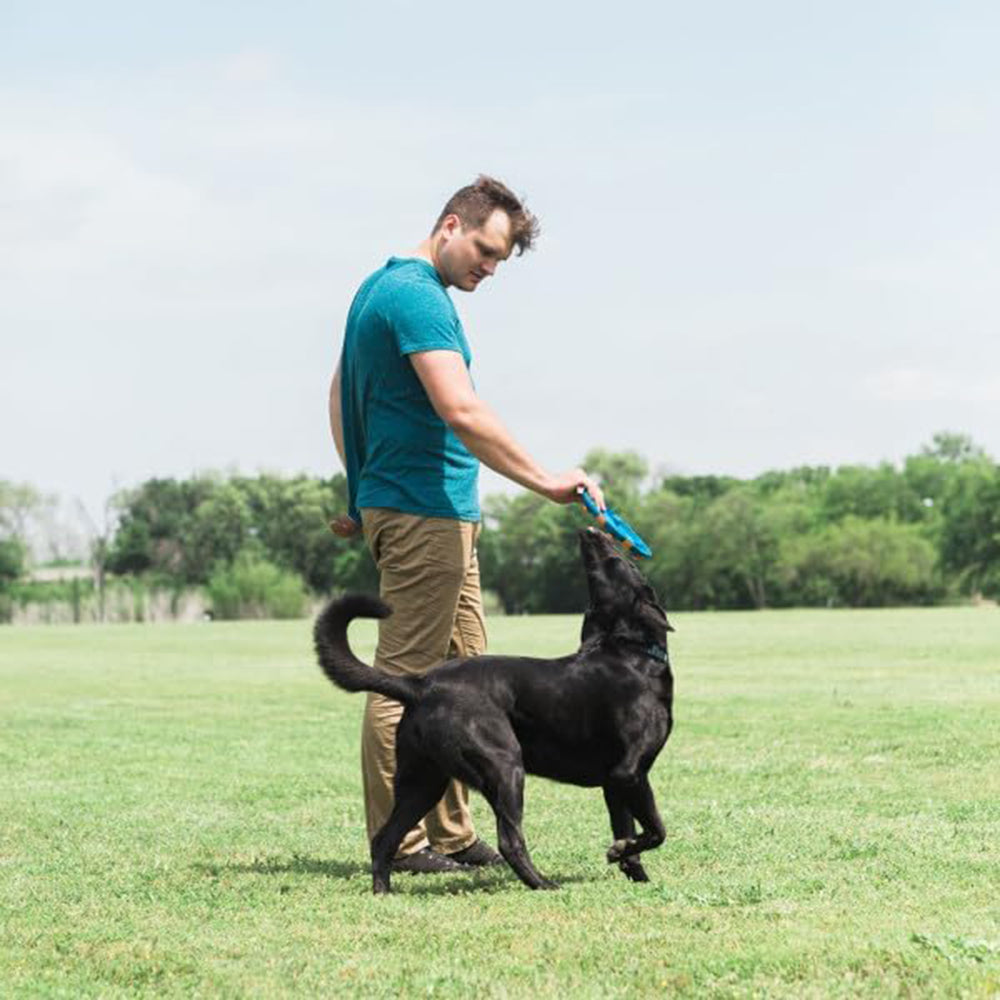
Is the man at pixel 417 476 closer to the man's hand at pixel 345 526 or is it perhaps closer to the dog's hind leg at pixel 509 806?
the man's hand at pixel 345 526

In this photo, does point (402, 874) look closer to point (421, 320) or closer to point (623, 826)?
point (623, 826)

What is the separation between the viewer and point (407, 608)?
6.36 m

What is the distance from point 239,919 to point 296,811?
11.3 ft

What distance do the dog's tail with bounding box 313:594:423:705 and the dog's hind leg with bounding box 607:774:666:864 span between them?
847 millimetres

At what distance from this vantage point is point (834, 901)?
17.4ft

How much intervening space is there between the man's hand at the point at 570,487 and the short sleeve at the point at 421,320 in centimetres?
68

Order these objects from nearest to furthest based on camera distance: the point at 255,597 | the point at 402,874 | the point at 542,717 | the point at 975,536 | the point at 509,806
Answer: the point at 509,806
the point at 542,717
the point at 402,874
the point at 255,597
the point at 975,536

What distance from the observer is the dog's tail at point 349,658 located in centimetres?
574

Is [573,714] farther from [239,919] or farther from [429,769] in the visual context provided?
[239,919]

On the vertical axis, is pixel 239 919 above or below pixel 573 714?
below

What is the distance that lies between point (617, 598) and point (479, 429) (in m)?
0.81

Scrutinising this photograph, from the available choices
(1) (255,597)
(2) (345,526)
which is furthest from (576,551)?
(2) (345,526)

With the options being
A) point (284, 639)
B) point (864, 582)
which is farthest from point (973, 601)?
point (284, 639)

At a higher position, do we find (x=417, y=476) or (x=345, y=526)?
(x=417, y=476)
